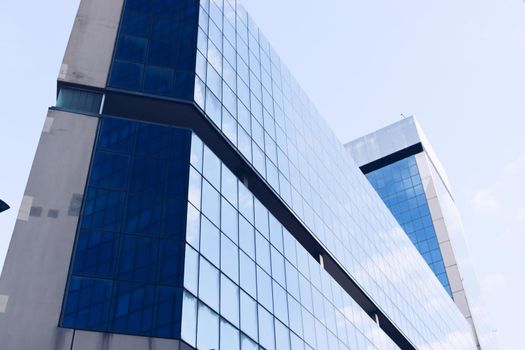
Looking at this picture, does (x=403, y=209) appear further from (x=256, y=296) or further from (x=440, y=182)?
(x=256, y=296)

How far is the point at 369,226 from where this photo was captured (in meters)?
63.1

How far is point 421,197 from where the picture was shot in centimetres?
11625

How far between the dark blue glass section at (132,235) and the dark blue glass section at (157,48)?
11.2 feet

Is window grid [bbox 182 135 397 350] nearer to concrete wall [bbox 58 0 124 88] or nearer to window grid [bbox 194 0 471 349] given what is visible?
window grid [bbox 194 0 471 349]

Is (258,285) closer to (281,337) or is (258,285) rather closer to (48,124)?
(281,337)

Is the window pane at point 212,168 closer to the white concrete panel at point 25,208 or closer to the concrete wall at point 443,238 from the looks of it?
the white concrete panel at point 25,208

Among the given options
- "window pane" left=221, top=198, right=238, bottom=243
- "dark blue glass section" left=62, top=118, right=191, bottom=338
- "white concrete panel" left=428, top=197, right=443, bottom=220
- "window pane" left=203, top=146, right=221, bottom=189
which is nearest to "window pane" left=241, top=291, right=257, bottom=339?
"window pane" left=221, top=198, right=238, bottom=243

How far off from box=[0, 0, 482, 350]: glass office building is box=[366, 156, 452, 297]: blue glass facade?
5568 cm

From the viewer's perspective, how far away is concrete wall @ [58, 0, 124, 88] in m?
36.0

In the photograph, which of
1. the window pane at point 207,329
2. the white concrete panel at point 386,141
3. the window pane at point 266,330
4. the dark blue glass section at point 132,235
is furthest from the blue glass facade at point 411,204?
the window pane at point 207,329

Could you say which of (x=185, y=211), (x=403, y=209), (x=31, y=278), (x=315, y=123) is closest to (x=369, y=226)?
(x=315, y=123)

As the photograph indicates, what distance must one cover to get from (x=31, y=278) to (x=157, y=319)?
18.1ft

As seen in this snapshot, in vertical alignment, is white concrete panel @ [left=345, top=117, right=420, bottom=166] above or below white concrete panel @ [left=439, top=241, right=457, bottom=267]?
above

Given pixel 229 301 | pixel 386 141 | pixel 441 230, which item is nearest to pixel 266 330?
pixel 229 301
